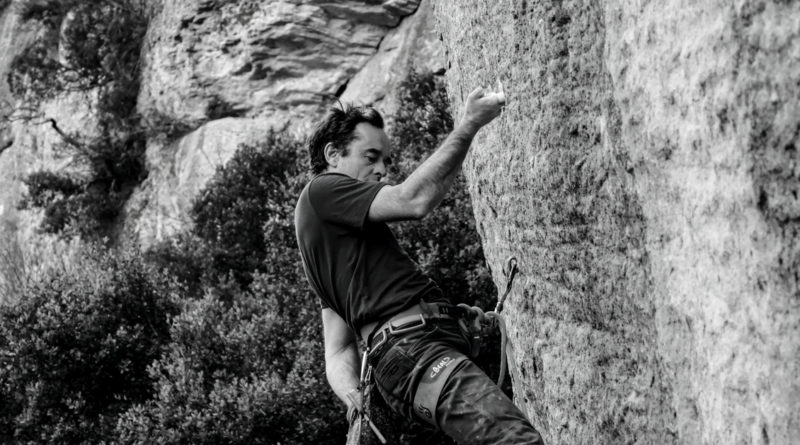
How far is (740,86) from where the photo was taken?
2.57 metres

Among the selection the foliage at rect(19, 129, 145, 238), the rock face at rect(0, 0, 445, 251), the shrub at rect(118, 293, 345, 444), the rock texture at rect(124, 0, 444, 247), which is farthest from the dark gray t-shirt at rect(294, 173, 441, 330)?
the foliage at rect(19, 129, 145, 238)

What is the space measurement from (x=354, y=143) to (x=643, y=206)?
146cm

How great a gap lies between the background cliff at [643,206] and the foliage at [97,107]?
11340 mm

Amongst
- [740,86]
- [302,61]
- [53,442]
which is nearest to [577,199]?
[740,86]

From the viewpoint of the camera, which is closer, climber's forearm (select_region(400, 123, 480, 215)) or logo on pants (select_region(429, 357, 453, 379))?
climber's forearm (select_region(400, 123, 480, 215))

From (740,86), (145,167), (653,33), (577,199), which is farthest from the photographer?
(145,167)

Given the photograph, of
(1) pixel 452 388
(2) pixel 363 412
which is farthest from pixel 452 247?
(1) pixel 452 388

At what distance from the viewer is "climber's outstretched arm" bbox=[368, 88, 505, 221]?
11.5 ft

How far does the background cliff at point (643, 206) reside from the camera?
2.52m

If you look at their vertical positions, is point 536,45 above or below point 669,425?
above

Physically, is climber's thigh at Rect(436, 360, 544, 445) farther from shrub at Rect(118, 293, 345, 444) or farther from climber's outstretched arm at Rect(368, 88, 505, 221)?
shrub at Rect(118, 293, 345, 444)

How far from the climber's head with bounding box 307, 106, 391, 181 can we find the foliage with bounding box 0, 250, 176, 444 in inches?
242

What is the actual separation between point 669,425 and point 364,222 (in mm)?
1485

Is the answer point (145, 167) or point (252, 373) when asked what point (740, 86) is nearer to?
point (252, 373)
